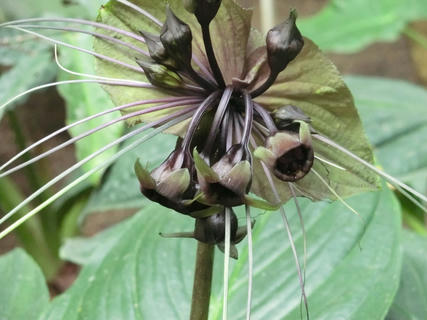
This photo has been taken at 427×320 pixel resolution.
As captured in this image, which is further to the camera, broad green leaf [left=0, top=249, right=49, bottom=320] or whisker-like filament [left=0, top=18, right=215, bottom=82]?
broad green leaf [left=0, top=249, right=49, bottom=320]

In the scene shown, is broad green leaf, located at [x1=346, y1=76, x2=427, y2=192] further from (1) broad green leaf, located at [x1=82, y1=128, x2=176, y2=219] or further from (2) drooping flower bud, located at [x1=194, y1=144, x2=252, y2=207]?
(2) drooping flower bud, located at [x1=194, y1=144, x2=252, y2=207]

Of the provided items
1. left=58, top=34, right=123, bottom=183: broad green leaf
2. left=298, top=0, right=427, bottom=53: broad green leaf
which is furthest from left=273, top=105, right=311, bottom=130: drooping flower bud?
left=298, top=0, right=427, bottom=53: broad green leaf

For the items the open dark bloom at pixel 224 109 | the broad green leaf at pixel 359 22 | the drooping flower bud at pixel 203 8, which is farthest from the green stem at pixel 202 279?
the broad green leaf at pixel 359 22

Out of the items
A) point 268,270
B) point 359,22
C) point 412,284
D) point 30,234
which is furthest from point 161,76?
point 359,22

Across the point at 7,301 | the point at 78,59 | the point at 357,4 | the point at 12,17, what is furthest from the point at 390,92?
the point at 7,301

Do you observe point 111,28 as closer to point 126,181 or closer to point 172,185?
point 172,185

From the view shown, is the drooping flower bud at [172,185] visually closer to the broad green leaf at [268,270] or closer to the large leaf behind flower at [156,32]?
the large leaf behind flower at [156,32]

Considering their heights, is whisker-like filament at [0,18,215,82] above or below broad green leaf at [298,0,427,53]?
above
